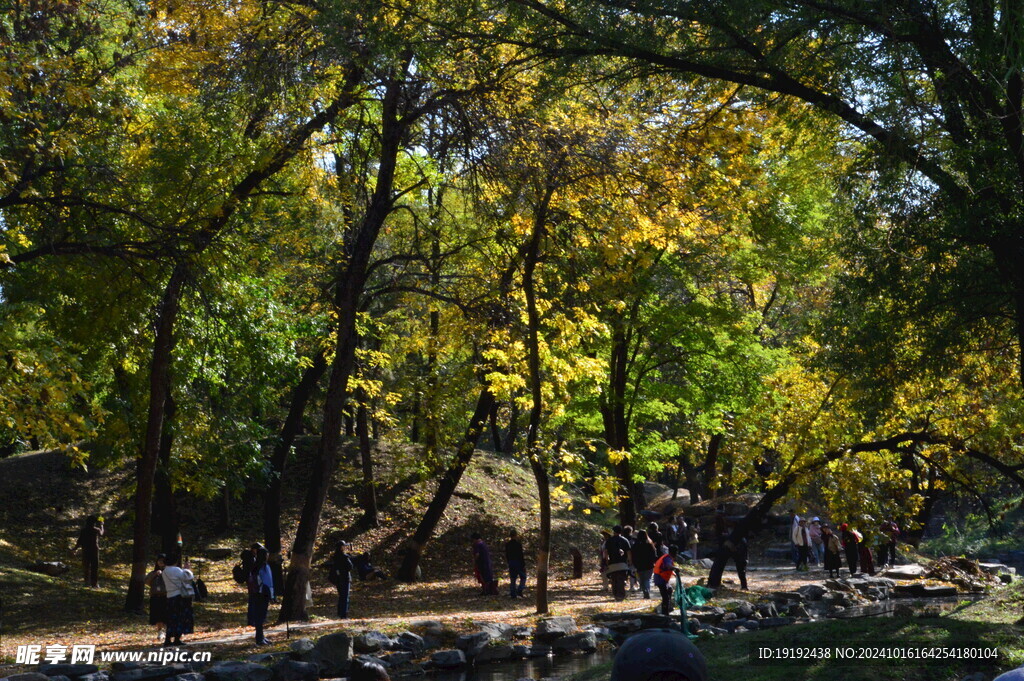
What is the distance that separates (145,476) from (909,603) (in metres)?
16.3

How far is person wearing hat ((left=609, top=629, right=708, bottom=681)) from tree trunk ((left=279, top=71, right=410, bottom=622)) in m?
14.1

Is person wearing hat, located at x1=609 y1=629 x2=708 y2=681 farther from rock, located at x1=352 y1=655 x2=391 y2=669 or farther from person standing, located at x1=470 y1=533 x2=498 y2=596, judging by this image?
person standing, located at x1=470 y1=533 x2=498 y2=596

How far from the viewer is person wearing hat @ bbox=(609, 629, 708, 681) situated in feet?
10.4

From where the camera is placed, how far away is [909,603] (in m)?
21.0

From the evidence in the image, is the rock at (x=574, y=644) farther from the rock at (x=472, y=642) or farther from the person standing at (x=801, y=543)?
the person standing at (x=801, y=543)

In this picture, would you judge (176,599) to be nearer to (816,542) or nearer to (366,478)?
(366,478)

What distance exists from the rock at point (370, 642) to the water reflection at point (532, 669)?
1104 millimetres

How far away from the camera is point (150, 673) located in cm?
1323

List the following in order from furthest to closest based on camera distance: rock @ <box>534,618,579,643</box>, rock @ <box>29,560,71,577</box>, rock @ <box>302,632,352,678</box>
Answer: rock @ <box>29,560,71,577</box> → rock @ <box>534,618,579,643</box> → rock @ <box>302,632,352,678</box>

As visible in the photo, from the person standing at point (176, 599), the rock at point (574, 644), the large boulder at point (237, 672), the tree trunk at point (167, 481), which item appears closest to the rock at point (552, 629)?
the rock at point (574, 644)

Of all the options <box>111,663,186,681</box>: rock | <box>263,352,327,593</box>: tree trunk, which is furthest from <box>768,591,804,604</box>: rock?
<box>263,352,327,593</box>: tree trunk

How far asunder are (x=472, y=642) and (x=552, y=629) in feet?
4.97

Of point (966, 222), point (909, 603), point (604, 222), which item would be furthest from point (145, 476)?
point (909, 603)

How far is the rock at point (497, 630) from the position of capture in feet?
52.6
